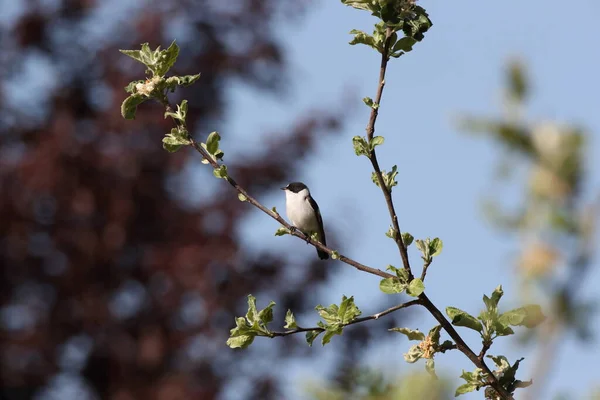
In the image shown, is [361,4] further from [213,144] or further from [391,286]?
[391,286]

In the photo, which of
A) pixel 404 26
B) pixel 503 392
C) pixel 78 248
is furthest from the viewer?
pixel 78 248

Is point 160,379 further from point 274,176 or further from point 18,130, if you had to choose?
point 18,130

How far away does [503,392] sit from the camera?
197 cm

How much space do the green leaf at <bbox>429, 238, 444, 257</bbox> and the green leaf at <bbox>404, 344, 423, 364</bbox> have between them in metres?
0.21

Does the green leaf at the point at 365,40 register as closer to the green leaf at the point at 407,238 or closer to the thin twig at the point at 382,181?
the thin twig at the point at 382,181

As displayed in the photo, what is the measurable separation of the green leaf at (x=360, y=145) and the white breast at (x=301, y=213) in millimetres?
4659

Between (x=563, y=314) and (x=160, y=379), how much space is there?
35.7 feet

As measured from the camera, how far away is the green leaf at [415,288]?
6.52ft

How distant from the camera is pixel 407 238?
2.20m

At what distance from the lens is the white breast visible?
684 centimetres

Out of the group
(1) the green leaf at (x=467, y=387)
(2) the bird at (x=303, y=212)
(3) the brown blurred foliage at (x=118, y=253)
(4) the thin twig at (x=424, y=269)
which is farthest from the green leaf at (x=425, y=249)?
(3) the brown blurred foliage at (x=118, y=253)

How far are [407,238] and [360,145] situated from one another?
24 centimetres

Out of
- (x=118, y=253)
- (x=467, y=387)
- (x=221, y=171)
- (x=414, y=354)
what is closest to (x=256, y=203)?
(x=221, y=171)

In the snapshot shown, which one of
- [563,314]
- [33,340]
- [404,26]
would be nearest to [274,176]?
[33,340]
